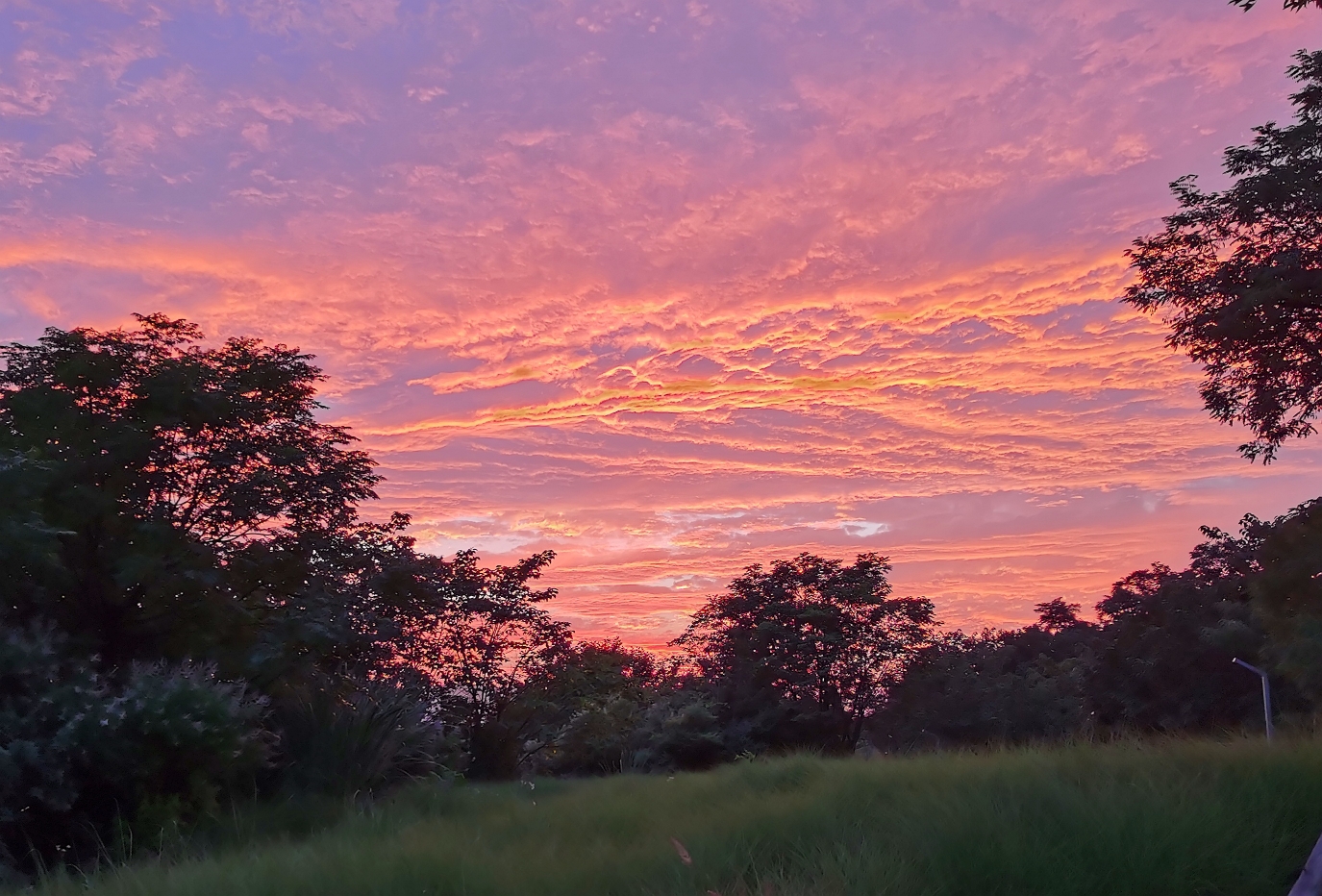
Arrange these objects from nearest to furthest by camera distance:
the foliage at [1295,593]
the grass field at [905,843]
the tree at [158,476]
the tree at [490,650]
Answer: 1. the grass field at [905,843]
2. the tree at [158,476]
3. the foliage at [1295,593]
4. the tree at [490,650]

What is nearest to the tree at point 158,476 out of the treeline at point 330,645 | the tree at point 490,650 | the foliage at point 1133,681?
the treeline at point 330,645

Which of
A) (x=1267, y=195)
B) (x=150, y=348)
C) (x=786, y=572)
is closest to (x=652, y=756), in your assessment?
(x=786, y=572)

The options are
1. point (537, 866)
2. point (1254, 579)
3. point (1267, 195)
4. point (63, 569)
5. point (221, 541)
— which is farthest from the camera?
point (1254, 579)

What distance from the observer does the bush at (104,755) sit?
9227 mm

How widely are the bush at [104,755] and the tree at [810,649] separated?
28.2 meters

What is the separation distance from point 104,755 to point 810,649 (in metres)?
31.6

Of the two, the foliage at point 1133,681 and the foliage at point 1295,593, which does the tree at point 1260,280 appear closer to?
the foliage at point 1295,593

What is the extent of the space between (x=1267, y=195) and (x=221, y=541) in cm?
2001

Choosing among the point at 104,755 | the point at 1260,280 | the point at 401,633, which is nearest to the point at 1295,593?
the point at 1260,280

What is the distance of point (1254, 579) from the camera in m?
24.2

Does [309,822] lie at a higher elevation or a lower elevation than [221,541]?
lower

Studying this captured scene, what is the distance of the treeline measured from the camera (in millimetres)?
9789

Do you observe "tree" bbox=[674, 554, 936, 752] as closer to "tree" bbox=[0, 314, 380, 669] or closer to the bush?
"tree" bbox=[0, 314, 380, 669]

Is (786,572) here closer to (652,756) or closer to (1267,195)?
(652,756)
